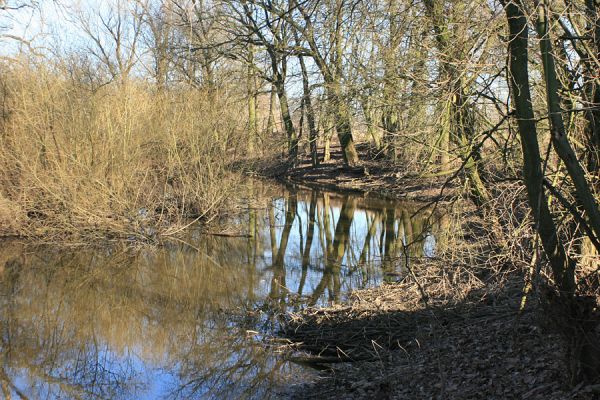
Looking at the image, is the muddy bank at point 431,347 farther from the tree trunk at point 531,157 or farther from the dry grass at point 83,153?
the dry grass at point 83,153

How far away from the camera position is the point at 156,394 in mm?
6480

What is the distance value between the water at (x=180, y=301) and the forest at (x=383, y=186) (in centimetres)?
13

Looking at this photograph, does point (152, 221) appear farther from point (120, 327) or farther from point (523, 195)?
point (523, 195)

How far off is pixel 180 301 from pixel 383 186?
14777 millimetres

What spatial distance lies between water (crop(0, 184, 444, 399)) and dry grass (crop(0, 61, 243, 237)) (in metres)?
0.93

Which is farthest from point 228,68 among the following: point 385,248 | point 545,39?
point 545,39

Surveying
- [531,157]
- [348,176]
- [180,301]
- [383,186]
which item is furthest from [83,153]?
[348,176]

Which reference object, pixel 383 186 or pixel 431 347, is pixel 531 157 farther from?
pixel 383 186

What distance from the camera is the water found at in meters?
6.82

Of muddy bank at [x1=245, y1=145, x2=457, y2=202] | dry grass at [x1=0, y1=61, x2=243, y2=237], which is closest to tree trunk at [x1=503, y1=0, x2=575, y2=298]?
dry grass at [x1=0, y1=61, x2=243, y2=237]

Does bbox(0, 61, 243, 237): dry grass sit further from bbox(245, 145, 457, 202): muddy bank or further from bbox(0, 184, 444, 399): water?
bbox(245, 145, 457, 202): muddy bank

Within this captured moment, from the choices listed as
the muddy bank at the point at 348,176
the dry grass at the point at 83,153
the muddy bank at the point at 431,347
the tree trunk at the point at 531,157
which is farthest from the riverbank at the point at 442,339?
the muddy bank at the point at 348,176

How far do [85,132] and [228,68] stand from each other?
9.27 metres

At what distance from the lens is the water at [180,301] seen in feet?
22.4
